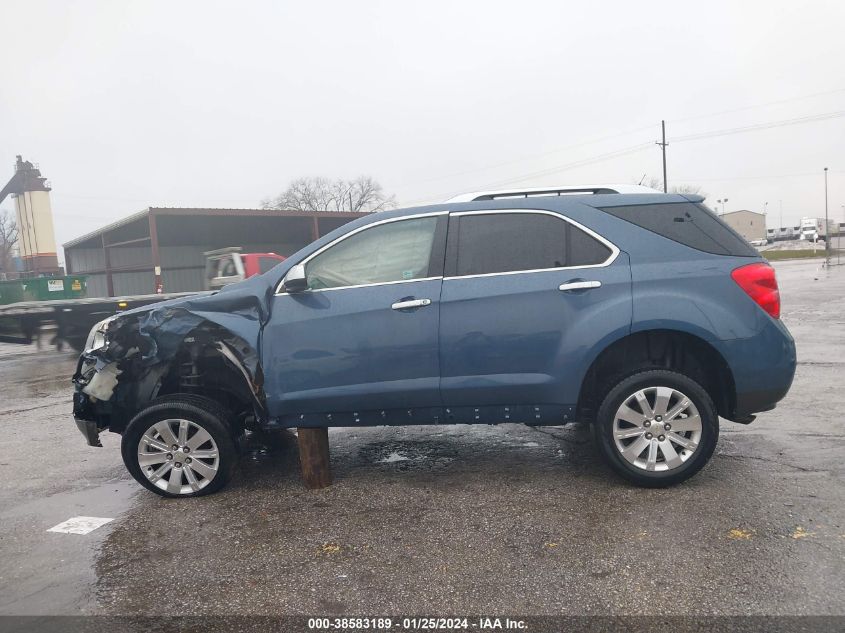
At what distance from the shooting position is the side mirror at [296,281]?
409 cm

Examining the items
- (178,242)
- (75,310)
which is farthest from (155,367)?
(178,242)

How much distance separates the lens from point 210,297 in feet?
14.0

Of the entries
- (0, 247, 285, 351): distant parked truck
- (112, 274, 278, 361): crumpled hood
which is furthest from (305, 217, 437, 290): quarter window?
(0, 247, 285, 351): distant parked truck

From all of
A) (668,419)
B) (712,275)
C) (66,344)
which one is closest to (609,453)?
(668,419)

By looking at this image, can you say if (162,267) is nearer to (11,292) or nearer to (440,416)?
(11,292)

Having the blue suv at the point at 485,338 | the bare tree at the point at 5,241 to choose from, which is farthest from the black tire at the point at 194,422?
the bare tree at the point at 5,241

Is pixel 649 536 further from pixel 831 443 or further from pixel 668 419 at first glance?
pixel 831 443

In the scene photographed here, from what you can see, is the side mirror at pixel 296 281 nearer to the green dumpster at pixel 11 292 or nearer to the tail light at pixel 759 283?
the tail light at pixel 759 283

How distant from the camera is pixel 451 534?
349 centimetres

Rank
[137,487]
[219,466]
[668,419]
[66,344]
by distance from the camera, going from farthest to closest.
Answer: [66,344], [137,487], [219,466], [668,419]

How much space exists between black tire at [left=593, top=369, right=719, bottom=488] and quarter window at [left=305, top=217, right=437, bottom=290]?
149 cm

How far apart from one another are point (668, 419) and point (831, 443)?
183cm

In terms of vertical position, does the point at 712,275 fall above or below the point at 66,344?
above

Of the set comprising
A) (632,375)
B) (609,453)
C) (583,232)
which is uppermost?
(583,232)
